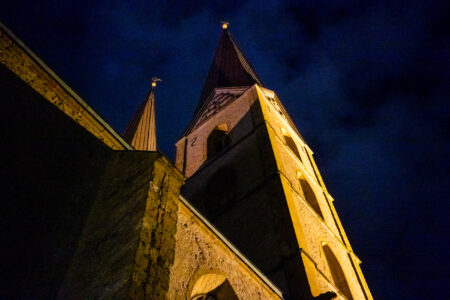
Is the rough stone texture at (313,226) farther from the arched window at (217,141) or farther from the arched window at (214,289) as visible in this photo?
the arched window at (214,289)

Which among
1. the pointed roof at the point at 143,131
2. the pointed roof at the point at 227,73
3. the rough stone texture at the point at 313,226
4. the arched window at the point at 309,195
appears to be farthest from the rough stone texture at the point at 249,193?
the pointed roof at the point at 227,73

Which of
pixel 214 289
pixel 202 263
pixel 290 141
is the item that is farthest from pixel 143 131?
pixel 202 263

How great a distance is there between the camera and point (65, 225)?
A: 501cm

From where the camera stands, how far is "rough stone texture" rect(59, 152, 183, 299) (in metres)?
3.40

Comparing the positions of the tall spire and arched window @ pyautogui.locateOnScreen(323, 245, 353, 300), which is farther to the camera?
the tall spire

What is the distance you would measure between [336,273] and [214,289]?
5682 mm

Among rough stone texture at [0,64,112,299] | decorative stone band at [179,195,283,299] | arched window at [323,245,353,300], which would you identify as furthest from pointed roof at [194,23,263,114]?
rough stone texture at [0,64,112,299]

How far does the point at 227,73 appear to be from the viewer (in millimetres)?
21094

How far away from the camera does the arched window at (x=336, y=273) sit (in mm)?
10062

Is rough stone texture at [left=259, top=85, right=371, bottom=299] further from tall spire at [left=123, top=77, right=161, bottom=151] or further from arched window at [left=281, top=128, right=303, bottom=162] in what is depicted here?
tall spire at [left=123, top=77, right=161, bottom=151]

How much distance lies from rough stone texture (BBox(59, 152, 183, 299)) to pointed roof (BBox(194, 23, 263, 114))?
12.9 meters

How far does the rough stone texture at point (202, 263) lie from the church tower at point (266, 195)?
1758 millimetres

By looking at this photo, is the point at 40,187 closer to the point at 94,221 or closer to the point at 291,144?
the point at 94,221

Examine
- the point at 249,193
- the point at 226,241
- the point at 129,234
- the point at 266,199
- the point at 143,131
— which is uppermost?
the point at 143,131
